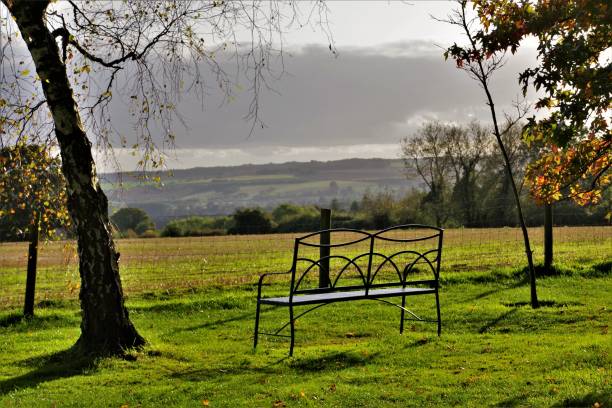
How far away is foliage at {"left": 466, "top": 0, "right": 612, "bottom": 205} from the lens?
8.67 m

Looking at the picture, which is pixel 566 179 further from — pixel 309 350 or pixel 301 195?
pixel 301 195

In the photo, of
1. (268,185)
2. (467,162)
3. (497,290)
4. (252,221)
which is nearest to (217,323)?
(497,290)

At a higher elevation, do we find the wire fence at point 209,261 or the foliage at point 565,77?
the foliage at point 565,77

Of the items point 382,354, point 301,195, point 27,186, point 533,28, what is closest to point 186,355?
point 382,354

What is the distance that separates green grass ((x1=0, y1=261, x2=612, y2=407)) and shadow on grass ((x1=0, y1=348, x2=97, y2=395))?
0.02 m

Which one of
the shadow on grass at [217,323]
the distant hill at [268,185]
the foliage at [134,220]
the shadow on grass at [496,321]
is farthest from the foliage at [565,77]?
the distant hill at [268,185]

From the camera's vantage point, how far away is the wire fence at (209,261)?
17.5 metres

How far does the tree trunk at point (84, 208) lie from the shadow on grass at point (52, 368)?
0.22 m

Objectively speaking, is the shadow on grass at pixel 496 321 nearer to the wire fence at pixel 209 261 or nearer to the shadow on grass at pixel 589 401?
the shadow on grass at pixel 589 401

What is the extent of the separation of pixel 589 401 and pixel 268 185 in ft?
484

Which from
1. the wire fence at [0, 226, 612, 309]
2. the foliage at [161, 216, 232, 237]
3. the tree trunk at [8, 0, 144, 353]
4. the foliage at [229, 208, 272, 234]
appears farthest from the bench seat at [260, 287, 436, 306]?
the foliage at [229, 208, 272, 234]

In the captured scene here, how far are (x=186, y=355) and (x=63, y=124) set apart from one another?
9.78ft

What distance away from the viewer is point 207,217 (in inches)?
2263

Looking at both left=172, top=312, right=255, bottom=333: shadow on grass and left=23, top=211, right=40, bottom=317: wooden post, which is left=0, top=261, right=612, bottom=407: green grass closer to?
left=172, top=312, right=255, bottom=333: shadow on grass
